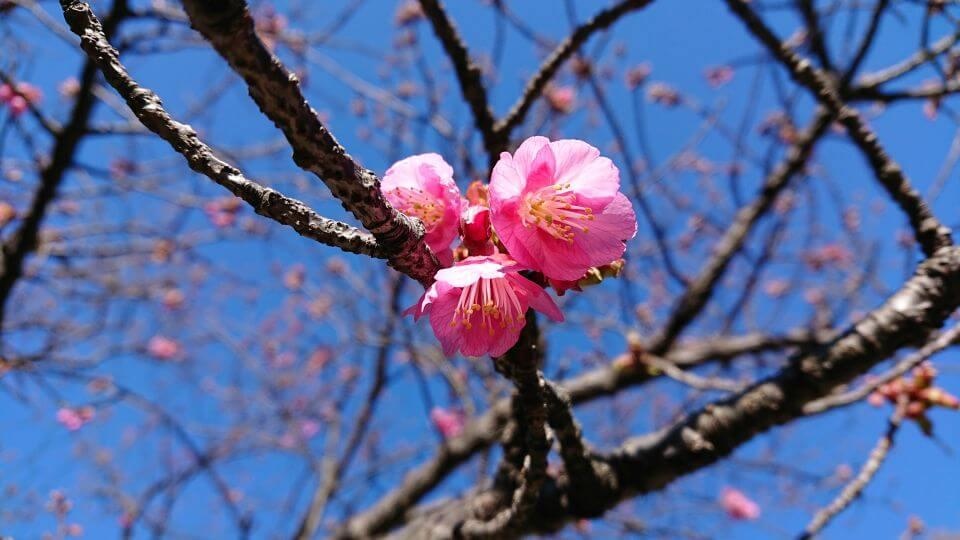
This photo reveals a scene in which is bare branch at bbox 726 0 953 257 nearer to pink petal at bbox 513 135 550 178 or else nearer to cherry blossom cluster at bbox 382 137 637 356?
cherry blossom cluster at bbox 382 137 637 356

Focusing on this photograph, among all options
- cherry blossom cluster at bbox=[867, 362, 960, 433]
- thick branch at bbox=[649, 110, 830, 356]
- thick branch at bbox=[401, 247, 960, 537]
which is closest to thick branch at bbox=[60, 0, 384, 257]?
thick branch at bbox=[401, 247, 960, 537]

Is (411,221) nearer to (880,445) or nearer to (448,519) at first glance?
(448,519)

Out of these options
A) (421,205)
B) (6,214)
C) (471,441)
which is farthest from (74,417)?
(421,205)

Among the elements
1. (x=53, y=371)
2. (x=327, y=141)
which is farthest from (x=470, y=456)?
(x=327, y=141)

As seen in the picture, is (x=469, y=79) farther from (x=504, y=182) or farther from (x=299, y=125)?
(x=299, y=125)

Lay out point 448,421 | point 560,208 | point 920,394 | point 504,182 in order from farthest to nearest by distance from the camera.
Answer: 1. point 448,421
2. point 920,394
3. point 560,208
4. point 504,182

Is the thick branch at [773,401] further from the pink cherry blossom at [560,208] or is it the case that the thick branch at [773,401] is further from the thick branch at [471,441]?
the thick branch at [471,441]

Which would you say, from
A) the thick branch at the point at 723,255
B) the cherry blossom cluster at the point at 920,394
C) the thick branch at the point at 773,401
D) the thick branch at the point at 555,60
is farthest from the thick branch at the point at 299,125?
the thick branch at the point at 723,255
